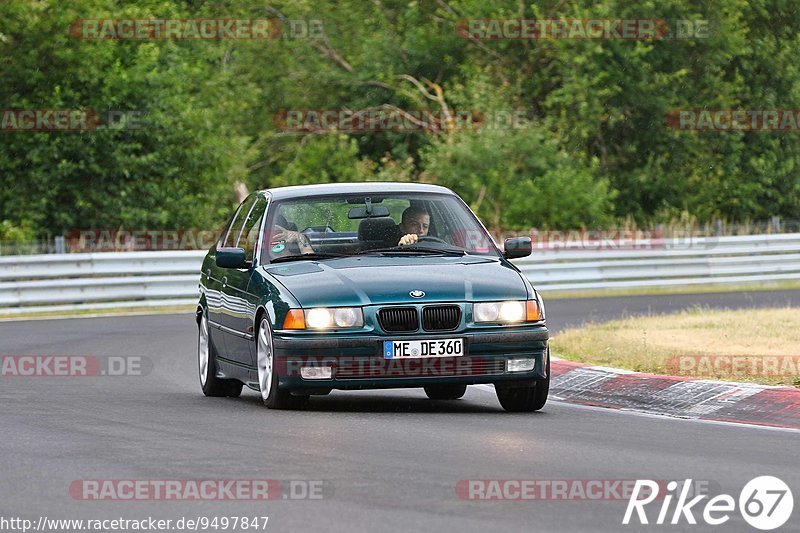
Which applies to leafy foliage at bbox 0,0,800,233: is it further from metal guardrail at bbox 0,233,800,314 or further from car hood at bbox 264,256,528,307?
car hood at bbox 264,256,528,307

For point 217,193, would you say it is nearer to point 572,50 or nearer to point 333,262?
point 572,50

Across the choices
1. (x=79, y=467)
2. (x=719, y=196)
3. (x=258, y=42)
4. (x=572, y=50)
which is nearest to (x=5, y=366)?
(x=79, y=467)

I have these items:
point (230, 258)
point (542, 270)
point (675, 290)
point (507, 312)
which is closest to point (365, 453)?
point (507, 312)

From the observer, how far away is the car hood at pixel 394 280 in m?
11.5

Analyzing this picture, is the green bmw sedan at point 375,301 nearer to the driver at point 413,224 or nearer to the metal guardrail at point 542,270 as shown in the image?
→ the driver at point 413,224

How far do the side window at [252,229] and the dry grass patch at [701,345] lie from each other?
3388 millimetres

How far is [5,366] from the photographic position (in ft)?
55.9

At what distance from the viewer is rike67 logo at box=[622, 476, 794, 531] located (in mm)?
7410

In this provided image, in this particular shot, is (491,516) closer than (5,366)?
Yes

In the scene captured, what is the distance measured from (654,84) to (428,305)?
108ft
